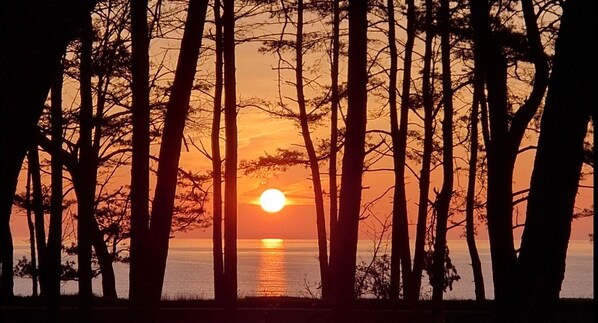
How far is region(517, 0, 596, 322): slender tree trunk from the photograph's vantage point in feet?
24.1

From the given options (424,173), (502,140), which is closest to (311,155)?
(424,173)

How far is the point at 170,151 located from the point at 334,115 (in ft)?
47.8

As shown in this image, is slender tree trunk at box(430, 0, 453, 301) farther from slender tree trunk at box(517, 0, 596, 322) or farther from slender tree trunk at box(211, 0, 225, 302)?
slender tree trunk at box(517, 0, 596, 322)

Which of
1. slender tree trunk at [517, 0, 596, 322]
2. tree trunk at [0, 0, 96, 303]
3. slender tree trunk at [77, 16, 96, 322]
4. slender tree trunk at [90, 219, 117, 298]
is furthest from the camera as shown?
slender tree trunk at [90, 219, 117, 298]

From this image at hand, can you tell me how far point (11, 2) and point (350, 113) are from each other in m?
9.79

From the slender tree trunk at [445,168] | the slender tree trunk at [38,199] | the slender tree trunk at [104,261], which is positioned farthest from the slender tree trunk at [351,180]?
A: the slender tree trunk at [104,261]

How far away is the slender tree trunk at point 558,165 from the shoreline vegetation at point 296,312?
563cm

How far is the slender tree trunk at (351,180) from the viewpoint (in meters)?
13.6

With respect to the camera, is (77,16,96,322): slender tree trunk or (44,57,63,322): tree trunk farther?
(77,16,96,322): slender tree trunk

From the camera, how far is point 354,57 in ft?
46.1

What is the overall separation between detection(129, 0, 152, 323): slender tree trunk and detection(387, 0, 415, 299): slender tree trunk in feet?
44.9

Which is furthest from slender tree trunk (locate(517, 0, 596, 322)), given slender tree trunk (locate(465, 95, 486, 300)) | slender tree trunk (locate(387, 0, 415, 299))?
slender tree trunk (locate(387, 0, 415, 299))

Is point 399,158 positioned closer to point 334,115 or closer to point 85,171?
point 334,115

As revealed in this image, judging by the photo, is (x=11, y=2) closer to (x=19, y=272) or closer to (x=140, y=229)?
(x=140, y=229)
